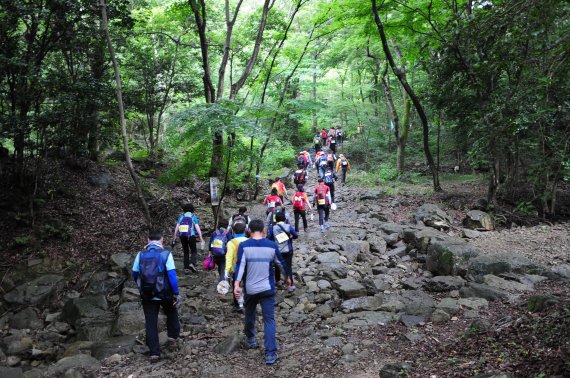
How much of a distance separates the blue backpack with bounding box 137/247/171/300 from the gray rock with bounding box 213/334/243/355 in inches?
51.5

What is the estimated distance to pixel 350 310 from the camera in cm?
702

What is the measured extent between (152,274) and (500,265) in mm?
7043

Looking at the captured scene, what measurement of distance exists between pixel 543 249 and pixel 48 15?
575 inches

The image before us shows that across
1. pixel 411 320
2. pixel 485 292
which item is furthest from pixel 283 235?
pixel 485 292

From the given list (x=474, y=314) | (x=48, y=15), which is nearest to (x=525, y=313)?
(x=474, y=314)

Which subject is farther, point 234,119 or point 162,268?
point 234,119

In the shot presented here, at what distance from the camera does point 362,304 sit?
7125 millimetres

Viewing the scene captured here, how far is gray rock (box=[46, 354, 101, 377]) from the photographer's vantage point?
19.3 ft

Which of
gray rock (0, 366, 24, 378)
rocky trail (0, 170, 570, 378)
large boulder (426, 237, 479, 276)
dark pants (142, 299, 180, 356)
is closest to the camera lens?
rocky trail (0, 170, 570, 378)

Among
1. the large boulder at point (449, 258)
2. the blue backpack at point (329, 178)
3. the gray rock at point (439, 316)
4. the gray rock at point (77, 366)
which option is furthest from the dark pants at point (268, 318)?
the blue backpack at point (329, 178)

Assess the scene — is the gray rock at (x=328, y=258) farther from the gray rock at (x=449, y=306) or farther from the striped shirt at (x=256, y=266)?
the striped shirt at (x=256, y=266)

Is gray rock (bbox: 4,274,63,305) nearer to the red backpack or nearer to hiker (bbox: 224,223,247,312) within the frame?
hiker (bbox: 224,223,247,312)

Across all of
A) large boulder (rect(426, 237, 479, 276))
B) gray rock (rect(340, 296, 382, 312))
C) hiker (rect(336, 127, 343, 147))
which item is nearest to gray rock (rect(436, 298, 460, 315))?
gray rock (rect(340, 296, 382, 312))

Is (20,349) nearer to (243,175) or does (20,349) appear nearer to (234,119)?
(234,119)
